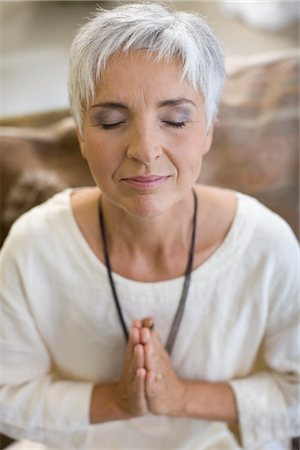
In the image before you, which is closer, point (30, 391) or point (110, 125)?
point (110, 125)

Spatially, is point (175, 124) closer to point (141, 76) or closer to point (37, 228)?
point (141, 76)

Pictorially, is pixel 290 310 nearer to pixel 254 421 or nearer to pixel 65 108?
pixel 254 421

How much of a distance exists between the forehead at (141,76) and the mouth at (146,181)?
0.10m

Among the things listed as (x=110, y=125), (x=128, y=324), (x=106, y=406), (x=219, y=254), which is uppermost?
(x=110, y=125)

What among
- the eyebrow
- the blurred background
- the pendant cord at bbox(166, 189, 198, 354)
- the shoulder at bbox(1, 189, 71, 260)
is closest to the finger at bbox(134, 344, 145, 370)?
the pendant cord at bbox(166, 189, 198, 354)

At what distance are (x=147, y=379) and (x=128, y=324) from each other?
109mm

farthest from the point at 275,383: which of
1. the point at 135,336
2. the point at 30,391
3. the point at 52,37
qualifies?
the point at 52,37

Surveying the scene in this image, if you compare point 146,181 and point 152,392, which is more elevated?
point 146,181

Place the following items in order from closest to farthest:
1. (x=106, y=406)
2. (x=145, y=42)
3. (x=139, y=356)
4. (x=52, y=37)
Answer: (x=145, y=42) < (x=139, y=356) < (x=106, y=406) < (x=52, y=37)

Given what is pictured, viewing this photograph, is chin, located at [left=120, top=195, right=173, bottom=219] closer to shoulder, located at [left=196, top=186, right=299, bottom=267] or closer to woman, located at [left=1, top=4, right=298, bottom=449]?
woman, located at [left=1, top=4, right=298, bottom=449]

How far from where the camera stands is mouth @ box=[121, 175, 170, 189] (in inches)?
26.8

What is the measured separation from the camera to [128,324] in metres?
0.87

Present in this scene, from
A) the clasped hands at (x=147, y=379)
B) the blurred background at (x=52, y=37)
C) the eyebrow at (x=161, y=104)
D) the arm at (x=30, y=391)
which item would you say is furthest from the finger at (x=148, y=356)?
the blurred background at (x=52, y=37)

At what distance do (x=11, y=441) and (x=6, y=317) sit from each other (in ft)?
1.20
